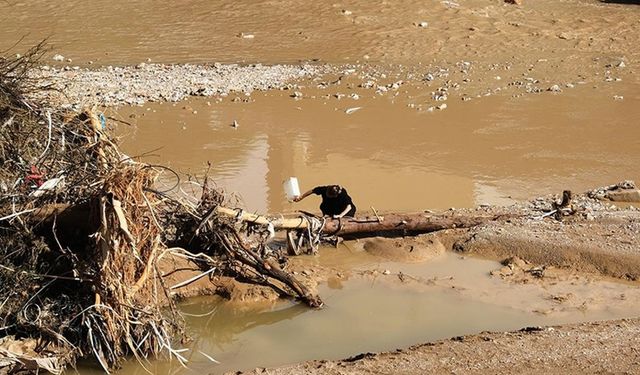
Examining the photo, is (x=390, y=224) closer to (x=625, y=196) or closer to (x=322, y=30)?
(x=625, y=196)

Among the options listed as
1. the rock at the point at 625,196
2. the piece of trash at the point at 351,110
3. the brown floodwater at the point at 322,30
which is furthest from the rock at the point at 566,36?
the rock at the point at 625,196

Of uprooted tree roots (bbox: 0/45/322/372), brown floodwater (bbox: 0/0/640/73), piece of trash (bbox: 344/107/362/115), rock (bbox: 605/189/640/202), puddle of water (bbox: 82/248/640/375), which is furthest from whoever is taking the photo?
brown floodwater (bbox: 0/0/640/73)

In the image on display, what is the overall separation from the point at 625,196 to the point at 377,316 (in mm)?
3422

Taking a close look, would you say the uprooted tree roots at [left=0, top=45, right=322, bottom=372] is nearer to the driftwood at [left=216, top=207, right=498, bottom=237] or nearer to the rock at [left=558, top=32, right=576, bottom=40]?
the driftwood at [left=216, top=207, right=498, bottom=237]

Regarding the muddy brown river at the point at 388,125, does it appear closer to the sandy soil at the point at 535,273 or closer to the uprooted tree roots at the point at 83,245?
the sandy soil at the point at 535,273

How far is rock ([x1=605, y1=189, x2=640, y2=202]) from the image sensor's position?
28.6 ft

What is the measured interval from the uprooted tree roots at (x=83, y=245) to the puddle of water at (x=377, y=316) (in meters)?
0.22

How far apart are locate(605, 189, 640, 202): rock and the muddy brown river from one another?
59cm

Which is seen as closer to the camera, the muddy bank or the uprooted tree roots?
the muddy bank

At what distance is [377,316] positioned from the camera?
6.42 m

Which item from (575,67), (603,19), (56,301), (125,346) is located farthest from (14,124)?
(603,19)

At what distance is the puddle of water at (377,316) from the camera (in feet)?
19.5

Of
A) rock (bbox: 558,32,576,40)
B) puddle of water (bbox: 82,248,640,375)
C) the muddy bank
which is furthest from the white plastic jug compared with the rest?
rock (bbox: 558,32,576,40)

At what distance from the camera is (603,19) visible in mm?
16766
